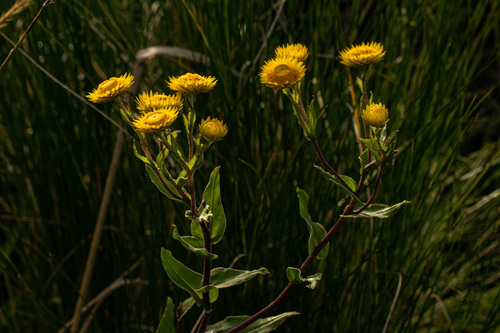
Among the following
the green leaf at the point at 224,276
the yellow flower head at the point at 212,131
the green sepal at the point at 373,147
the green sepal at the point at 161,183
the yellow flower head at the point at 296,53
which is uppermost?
the yellow flower head at the point at 296,53

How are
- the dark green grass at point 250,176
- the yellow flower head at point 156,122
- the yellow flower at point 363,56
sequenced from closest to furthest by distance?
the yellow flower head at point 156,122
the yellow flower at point 363,56
the dark green grass at point 250,176

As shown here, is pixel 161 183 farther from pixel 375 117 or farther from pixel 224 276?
pixel 375 117

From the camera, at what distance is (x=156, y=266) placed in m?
0.94

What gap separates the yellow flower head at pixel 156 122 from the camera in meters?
0.53

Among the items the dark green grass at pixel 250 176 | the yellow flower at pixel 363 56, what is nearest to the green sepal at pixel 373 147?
the yellow flower at pixel 363 56

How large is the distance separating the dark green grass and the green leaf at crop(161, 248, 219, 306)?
17 centimetres

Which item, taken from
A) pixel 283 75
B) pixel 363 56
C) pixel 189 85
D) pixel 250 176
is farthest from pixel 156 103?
pixel 250 176

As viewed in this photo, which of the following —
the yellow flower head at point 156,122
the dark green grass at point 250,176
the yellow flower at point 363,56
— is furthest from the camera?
the dark green grass at point 250,176

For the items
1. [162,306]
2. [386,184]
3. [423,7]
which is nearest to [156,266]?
[162,306]

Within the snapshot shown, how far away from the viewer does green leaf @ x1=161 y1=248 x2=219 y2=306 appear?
623 mm

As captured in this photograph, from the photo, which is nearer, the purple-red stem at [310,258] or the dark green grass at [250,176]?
the purple-red stem at [310,258]

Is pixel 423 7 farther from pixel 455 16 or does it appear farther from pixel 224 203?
pixel 224 203

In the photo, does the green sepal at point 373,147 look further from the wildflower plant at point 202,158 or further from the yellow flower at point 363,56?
the yellow flower at point 363,56

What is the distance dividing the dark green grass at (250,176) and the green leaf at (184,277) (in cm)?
17
